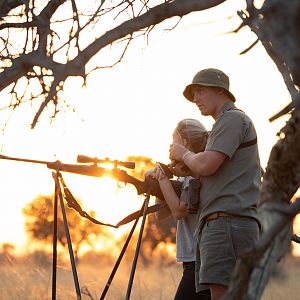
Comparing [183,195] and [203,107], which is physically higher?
[203,107]

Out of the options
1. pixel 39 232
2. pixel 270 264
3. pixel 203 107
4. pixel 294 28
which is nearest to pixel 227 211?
pixel 203 107

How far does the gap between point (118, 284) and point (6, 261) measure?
1.07m

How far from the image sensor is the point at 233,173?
16.8ft

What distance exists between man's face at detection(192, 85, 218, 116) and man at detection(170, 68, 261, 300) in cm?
14

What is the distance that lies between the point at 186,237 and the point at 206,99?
0.80 metres

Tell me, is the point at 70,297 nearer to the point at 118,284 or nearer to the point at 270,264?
the point at 118,284

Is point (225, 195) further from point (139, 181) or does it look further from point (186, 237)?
point (139, 181)

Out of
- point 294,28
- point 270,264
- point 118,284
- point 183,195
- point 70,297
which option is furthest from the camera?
point 118,284

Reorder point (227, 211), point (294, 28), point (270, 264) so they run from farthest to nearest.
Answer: point (227, 211) → point (270, 264) → point (294, 28)

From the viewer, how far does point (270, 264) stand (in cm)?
340

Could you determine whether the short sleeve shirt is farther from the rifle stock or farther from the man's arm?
the rifle stock

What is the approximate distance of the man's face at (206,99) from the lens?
5352mm

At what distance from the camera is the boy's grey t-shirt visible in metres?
5.59

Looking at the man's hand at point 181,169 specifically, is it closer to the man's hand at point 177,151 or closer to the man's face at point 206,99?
the man's hand at point 177,151
